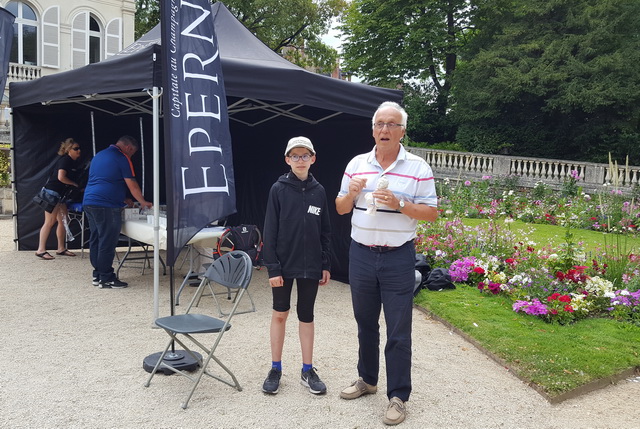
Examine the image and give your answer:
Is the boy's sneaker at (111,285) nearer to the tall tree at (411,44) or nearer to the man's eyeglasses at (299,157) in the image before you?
the man's eyeglasses at (299,157)

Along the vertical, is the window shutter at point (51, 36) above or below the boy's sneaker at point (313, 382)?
above

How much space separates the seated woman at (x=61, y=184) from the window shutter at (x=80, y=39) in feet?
59.8

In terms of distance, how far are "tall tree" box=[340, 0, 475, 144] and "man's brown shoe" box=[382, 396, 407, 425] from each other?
81.5 ft

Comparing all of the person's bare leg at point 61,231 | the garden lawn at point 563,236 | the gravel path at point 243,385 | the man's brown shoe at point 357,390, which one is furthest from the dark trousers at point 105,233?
the garden lawn at point 563,236

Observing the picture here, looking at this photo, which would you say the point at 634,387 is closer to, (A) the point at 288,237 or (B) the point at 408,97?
(A) the point at 288,237

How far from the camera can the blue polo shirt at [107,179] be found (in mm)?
6188

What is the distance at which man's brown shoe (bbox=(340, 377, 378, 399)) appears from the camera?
11.9 feet

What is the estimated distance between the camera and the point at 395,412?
10.9 ft

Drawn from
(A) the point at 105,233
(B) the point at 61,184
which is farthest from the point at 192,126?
(B) the point at 61,184

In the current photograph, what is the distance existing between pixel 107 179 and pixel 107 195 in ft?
0.58

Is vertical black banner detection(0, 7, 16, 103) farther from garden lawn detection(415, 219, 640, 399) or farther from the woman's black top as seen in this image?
garden lawn detection(415, 219, 640, 399)

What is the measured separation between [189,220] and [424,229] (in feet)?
17.2

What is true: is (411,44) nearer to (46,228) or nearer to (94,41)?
(94,41)

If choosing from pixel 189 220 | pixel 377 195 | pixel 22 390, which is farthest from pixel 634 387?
pixel 22 390
